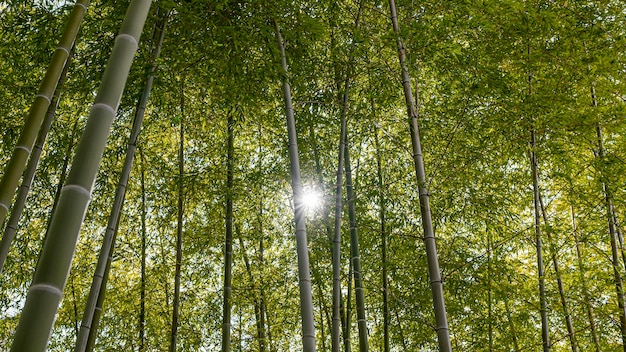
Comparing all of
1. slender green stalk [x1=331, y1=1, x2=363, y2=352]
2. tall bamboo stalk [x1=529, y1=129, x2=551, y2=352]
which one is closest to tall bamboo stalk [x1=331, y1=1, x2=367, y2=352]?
slender green stalk [x1=331, y1=1, x2=363, y2=352]

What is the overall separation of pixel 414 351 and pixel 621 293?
2366 millimetres

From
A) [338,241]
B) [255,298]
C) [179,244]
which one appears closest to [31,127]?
[338,241]

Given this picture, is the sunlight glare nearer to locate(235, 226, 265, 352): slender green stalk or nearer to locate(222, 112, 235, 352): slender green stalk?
locate(222, 112, 235, 352): slender green stalk

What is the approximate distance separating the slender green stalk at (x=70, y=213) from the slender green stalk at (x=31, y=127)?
0.63 meters

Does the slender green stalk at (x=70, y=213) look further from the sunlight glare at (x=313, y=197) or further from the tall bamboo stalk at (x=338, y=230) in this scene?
the sunlight glare at (x=313, y=197)

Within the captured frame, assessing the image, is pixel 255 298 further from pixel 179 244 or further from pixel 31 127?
pixel 31 127

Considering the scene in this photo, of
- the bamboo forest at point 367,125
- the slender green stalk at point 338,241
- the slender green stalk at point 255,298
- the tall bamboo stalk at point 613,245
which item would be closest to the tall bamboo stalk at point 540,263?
the bamboo forest at point 367,125

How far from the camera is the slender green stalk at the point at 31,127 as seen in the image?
74.5 inches

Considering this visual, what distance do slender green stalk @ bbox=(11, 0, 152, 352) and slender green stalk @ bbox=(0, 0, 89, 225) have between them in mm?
630

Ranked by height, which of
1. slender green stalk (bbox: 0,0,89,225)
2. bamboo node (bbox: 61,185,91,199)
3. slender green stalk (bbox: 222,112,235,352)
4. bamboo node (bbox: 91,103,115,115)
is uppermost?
slender green stalk (bbox: 222,112,235,352)

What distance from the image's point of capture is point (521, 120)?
422 centimetres

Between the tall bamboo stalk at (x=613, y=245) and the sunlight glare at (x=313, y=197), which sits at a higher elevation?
the sunlight glare at (x=313, y=197)

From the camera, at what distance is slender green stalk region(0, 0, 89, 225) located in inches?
74.5

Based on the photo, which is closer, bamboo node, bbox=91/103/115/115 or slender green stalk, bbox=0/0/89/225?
bamboo node, bbox=91/103/115/115
